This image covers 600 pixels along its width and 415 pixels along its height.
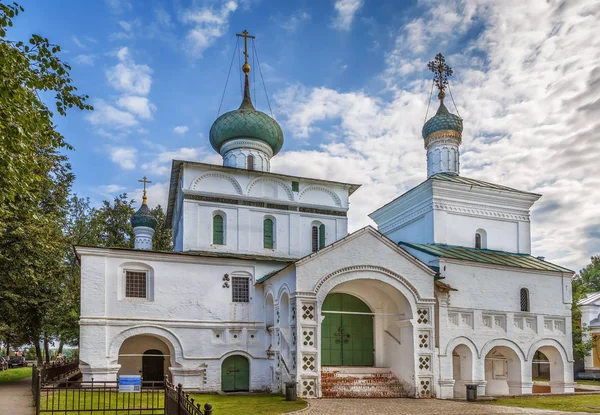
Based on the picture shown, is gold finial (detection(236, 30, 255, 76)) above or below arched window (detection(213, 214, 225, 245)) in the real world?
above

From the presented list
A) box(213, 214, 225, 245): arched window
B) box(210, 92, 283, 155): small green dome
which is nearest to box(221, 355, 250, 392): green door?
box(213, 214, 225, 245): arched window

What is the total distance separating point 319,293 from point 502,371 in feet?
27.1

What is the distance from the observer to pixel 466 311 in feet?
58.5

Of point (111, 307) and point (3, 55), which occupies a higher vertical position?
point (3, 55)

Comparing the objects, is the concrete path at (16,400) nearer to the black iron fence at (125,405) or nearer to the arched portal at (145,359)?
the black iron fence at (125,405)

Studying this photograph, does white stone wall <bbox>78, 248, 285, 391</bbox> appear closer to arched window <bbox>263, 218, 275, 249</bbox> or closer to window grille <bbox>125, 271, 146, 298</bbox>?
window grille <bbox>125, 271, 146, 298</bbox>

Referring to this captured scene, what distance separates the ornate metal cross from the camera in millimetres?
23469

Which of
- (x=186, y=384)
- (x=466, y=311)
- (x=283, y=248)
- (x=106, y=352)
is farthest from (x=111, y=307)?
(x=466, y=311)

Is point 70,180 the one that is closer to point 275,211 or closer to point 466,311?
point 275,211

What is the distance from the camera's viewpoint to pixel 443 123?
22.6 metres

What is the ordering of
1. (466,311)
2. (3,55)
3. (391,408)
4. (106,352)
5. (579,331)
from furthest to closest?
Result: (579,331) → (466,311) → (106,352) → (391,408) → (3,55)

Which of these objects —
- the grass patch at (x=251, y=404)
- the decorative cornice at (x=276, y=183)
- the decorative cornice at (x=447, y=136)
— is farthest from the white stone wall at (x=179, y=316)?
the decorative cornice at (x=447, y=136)

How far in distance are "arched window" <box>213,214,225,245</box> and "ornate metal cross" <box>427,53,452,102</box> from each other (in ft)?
36.5

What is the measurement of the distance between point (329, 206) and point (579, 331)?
57.5 ft
